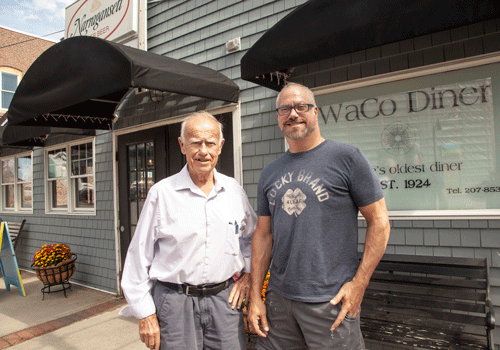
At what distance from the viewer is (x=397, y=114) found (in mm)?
3057

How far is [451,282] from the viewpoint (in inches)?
102

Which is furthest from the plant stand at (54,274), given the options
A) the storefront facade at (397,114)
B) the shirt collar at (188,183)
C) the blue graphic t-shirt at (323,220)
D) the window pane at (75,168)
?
the blue graphic t-shirt at (323,220)

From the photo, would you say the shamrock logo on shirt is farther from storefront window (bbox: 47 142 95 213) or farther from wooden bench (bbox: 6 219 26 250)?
wooden bench (bbox: 6 219 26 250)

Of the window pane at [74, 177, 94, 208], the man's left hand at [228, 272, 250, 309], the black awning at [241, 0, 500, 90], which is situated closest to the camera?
the man's left hand at [228, 272, 250, 309]

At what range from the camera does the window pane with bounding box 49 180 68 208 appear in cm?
668

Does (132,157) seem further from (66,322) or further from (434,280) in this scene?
(434,280)

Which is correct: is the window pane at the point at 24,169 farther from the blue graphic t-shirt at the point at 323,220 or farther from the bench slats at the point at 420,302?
the blue graphic t-shirt at the point at 323,220

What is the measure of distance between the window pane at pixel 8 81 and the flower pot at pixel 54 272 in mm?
12093

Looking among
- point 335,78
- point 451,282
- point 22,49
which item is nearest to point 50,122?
point 335,78

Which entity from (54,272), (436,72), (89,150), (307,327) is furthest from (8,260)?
(436,72)

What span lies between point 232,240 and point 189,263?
25cm

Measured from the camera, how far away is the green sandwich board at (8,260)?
5.25 m

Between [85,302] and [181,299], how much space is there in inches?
161

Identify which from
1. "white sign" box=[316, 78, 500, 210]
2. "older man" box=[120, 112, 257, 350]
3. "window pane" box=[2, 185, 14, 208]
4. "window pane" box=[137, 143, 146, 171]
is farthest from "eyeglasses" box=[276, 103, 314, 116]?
"window pane" box=[2, 185, 14, 208]
